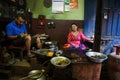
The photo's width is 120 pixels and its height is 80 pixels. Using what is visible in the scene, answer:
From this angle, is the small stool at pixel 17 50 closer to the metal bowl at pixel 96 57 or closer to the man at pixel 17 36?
the man at pixel 17 36

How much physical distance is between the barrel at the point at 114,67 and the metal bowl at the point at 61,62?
823 millimetres

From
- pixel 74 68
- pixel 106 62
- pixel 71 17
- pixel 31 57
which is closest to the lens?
pixel 74 68

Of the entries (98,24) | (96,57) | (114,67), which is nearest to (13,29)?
(98,24)

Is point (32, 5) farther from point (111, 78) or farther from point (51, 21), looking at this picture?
point (111, 78)

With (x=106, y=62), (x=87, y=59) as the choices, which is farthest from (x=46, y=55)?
(x=106, y=62)

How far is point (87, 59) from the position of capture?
3.04 m

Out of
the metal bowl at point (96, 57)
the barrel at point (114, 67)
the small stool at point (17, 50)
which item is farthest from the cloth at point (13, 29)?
the barrel at point (114, 67)

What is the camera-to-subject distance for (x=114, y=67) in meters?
3.04

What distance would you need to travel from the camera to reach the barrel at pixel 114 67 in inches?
119

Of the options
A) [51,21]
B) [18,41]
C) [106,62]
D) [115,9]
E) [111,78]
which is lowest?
[111,78]

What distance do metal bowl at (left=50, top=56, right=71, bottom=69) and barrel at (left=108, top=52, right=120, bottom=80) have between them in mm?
823

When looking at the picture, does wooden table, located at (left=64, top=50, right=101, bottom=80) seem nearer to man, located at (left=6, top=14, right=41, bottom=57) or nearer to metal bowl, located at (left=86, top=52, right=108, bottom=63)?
metal bowl, located at (left=86, top=52, right=108, bottom=63)

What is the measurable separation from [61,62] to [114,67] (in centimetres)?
103

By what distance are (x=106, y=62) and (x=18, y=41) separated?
2135 millimetres
